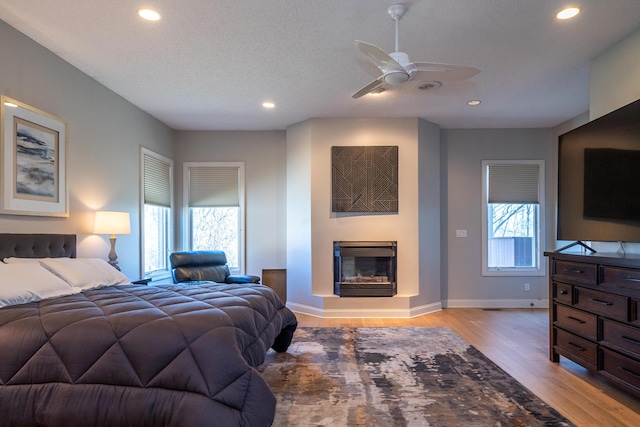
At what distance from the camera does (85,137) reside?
3.73m

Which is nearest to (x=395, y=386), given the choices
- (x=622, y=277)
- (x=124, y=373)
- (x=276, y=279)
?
(x=622, y=277)

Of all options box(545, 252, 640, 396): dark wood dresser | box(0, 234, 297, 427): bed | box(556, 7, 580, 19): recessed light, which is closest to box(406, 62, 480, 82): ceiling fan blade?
box(556, 7, 580, 19): recessed light

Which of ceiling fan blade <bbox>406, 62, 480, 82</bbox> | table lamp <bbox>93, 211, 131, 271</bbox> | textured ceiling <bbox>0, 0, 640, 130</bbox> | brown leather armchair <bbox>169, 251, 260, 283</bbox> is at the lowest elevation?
brown leather armchair <bbox>169, 251, 260, 283</bbox>

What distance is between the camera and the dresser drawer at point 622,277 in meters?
2.42

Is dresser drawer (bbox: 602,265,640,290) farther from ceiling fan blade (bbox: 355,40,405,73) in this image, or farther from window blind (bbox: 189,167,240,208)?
window blind (bbox: 189,167,240,208)

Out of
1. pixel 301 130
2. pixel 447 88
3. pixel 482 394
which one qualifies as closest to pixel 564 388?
pixel 482 394

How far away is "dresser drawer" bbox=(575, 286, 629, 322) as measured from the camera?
8.29 ft

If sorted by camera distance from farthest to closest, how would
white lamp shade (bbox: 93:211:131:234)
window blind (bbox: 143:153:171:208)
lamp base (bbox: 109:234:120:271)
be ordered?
window blind (bbox: 143:153:171:208), lamp base (bbox: 109:234:120:271), white lamp shade (bbox: 93:211:131:234)

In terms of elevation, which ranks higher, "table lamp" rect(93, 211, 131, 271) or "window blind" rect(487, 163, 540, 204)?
"window blind" rect(487, 163, 540, 204)

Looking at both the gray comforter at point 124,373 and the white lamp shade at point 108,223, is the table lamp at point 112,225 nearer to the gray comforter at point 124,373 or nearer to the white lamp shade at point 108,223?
the white lamp shade at point 108,223

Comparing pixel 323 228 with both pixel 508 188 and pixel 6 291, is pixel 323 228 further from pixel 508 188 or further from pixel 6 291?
pixel 6 291

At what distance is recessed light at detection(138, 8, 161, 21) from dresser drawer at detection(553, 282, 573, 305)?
3793 millimetres

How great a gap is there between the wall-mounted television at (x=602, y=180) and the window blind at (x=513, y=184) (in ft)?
7.88

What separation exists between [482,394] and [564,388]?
0.67 meters
